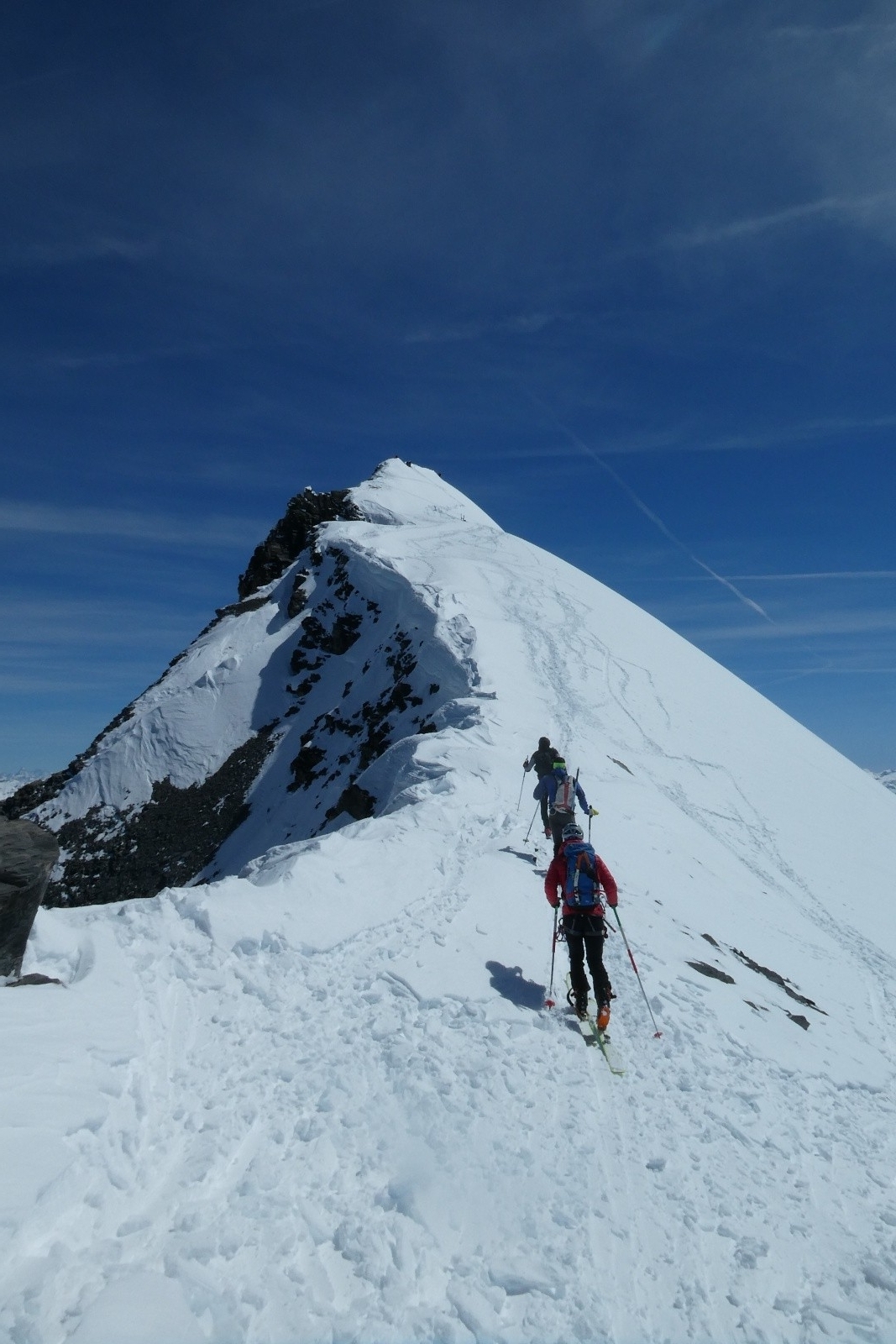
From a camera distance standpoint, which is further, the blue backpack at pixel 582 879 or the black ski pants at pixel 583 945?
the blue backpack at pixel 582 879

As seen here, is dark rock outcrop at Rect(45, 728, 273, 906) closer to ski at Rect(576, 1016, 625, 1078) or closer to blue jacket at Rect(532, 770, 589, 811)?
blue jacket at Rect(532, 770, 589, 811)

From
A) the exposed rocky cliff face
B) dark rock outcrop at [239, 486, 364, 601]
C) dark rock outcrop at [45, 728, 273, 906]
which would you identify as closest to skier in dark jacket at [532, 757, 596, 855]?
the exposed rocky cliff face

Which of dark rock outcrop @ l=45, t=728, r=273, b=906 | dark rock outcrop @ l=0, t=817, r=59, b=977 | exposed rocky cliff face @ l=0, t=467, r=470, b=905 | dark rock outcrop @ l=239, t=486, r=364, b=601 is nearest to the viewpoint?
dark rock outcrop @ l=0, t=817, r=59, b=977

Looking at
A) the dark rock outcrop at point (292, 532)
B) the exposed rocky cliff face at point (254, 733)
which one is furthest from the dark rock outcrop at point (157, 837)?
the dark rock outcrop at point (292, 532)

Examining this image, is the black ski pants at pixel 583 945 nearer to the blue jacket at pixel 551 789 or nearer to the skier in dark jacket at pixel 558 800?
the skier in dark jacket at pixel 558 800

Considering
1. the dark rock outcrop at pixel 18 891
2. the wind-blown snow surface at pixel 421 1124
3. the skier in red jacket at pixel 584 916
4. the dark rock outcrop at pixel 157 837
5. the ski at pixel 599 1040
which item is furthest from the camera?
the dark rock outcrop at pixel 157 837

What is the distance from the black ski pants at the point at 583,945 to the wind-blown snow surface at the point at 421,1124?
55 centimetres

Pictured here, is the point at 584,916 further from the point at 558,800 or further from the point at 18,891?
the point at 18,891

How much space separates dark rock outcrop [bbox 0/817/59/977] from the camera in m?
7.08

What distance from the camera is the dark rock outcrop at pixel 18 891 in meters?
7.08

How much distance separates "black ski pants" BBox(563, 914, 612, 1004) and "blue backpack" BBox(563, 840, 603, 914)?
6.3 inches

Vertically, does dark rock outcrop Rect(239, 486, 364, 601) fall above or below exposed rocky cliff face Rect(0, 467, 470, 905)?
above

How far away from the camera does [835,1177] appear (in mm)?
6805

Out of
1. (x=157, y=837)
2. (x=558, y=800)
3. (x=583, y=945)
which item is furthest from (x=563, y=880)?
(x=157, y=837)
